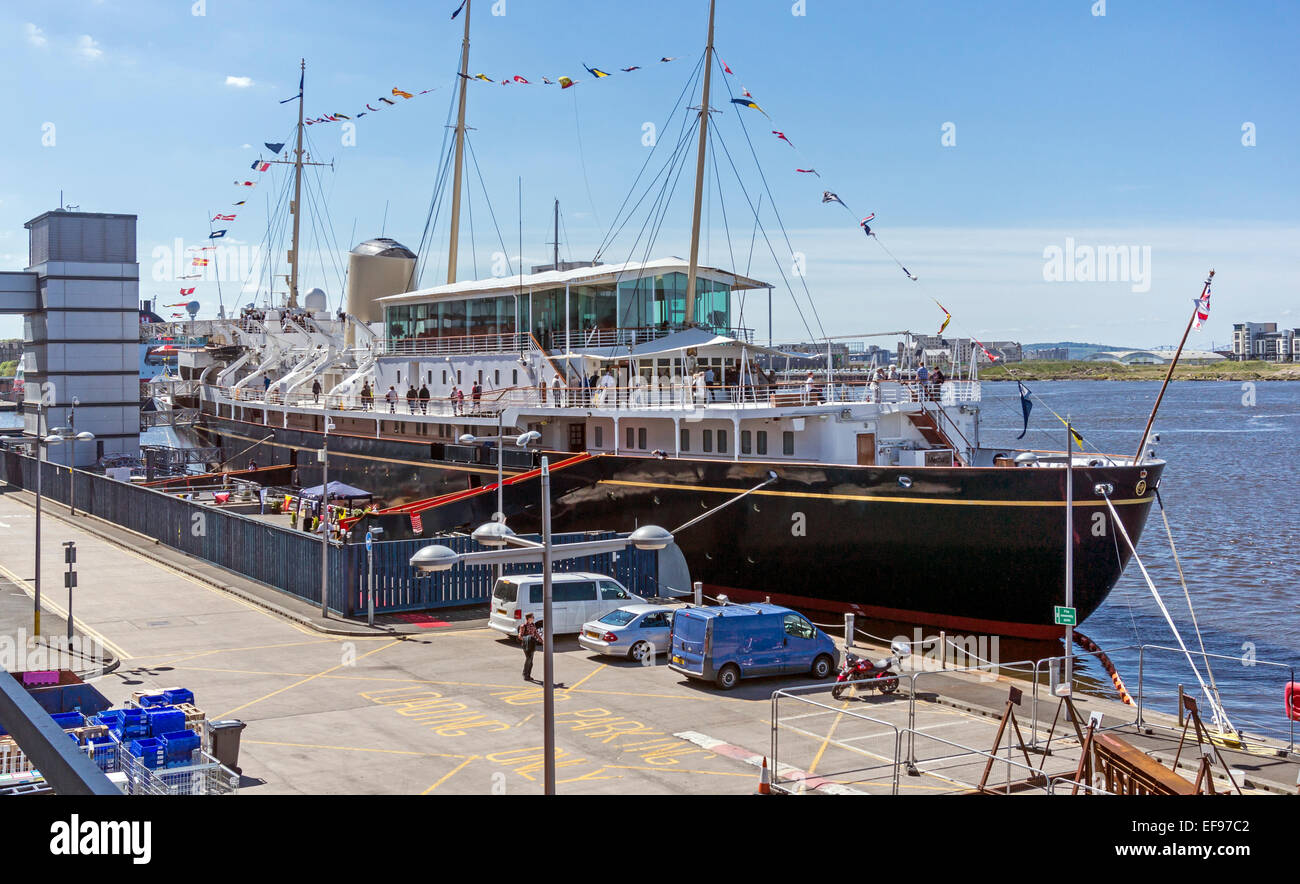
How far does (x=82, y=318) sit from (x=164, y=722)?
4733cm

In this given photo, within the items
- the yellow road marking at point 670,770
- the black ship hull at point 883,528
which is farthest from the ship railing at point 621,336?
the yellow road marking at point 670,770

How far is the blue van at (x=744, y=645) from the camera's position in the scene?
66.4 feet

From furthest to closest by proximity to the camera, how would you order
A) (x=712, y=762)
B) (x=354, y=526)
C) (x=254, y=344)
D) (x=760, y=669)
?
(x=254, y=344) → (x=354, y=526) → (x=760, y=669) → (x=712, y=762)

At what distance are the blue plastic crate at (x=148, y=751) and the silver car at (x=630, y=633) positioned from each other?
9965mm

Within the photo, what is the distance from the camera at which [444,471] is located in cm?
3978

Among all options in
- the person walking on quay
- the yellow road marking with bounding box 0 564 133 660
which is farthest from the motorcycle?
the yellow road marking with bounding box 0 564 133 660

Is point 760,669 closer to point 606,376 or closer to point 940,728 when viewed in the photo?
point 940,728

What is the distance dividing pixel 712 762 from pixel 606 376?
66.2ft

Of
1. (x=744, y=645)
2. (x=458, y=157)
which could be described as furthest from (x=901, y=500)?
(x=458, y=157)

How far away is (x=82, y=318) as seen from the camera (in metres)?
55.6

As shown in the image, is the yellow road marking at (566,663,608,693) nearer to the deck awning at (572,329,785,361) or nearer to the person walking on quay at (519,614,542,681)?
the person walking on quay at (519,614,542,681)

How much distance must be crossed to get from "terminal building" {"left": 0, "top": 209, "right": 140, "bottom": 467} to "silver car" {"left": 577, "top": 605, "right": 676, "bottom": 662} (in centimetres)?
4135

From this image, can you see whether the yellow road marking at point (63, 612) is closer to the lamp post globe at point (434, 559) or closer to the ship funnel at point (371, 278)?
the lamp post globe at point (434, 559)
